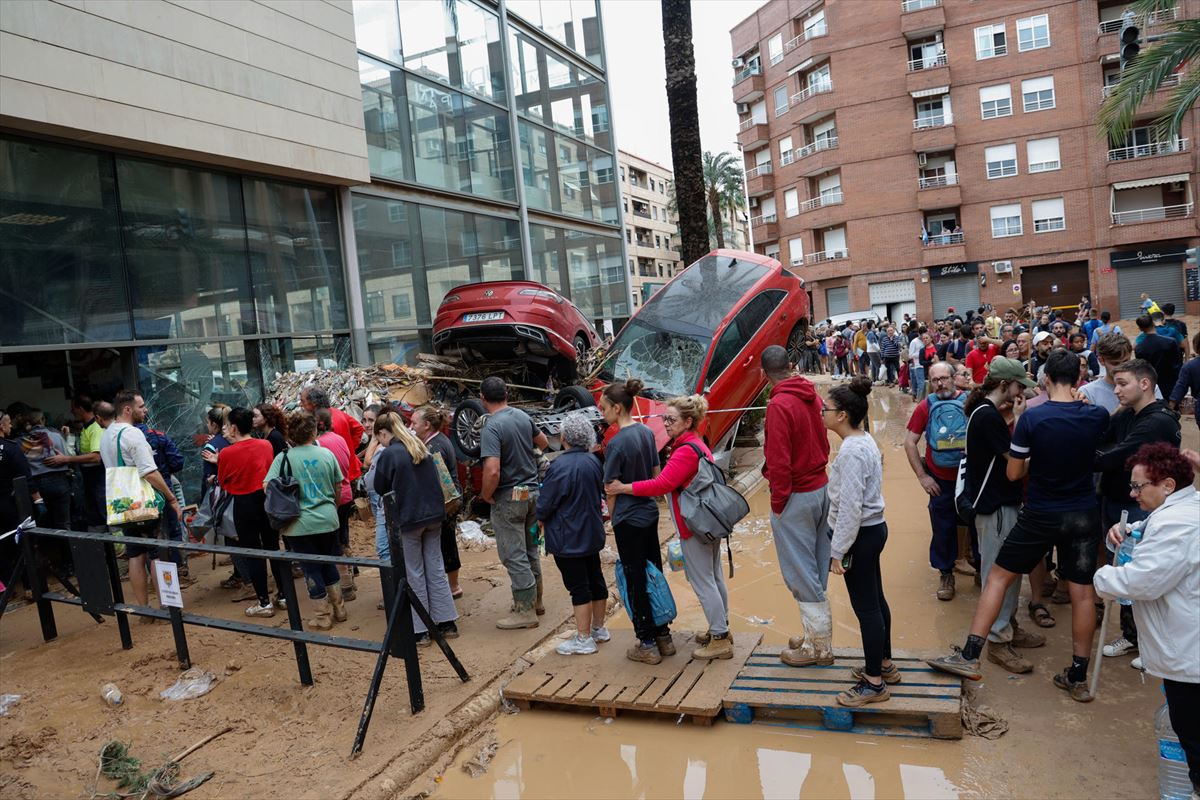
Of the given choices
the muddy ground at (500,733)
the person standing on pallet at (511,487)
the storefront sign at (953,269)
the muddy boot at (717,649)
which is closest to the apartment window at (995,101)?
the storefront sign at (953,269)

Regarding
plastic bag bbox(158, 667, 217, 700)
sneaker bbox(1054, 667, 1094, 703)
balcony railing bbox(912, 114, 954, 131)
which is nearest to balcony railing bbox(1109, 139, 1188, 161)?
balcony railing bbox(912, 114, 954, 131)

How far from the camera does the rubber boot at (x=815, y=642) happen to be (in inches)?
188

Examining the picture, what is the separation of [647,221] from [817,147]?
106ft

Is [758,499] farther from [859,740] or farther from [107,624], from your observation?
[107,624]

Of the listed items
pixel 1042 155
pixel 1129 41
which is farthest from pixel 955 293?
pixel 1129 41

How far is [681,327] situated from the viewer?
1040 centimetres

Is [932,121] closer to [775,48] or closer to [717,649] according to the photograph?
[775,48]

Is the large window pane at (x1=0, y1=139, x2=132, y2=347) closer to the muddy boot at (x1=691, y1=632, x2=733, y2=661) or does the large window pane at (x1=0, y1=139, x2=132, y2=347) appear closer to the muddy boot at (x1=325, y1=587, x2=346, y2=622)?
the muddy boot at (x1=325, y1=587, x2=346, y2=622)

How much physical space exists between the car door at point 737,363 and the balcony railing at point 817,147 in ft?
108

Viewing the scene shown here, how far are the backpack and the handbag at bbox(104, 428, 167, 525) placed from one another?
6543mm

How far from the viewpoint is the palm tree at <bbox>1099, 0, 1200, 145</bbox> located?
9.41m

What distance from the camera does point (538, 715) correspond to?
4.87 meters

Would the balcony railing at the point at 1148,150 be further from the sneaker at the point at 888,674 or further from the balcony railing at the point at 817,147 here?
the sneaker at the point at 888,674

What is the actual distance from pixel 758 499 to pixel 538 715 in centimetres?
581
